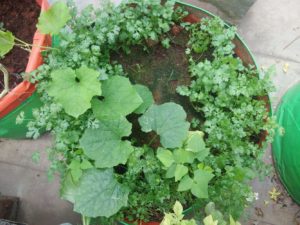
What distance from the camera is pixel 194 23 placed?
1592 mm

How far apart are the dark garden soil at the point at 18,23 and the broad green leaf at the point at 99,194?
2.13 feet

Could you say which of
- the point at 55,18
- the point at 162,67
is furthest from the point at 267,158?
the point at 55,18

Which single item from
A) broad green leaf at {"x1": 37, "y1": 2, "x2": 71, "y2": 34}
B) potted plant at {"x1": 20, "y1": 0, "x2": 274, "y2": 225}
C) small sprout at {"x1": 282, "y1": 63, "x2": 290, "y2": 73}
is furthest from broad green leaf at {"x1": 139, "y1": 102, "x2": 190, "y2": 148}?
small sprout at {"x1": 282, "y1": 63, "x2": 290, "y2": 73}

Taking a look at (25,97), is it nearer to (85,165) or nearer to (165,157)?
(85,165)

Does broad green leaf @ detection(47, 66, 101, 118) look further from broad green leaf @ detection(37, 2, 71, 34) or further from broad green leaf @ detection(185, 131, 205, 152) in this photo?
broad green leaf @ detection(185, 131, 205, 152)

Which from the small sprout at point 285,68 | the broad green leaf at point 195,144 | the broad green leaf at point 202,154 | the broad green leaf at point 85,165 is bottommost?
the small sprout at point 285,68

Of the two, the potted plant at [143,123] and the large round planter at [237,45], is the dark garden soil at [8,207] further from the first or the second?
the large round planter at [237,45]

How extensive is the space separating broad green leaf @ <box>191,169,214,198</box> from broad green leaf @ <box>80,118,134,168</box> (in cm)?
24

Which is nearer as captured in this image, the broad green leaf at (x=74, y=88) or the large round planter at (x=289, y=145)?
the broad green leaf at (x=74, y=88)

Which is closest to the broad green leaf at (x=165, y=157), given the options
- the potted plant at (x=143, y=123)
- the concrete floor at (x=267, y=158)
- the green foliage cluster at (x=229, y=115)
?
the potted plant at (x=143, y=123)

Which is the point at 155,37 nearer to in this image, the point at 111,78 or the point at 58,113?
the point at 111,78

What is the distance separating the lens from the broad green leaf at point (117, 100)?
1387 millimetres

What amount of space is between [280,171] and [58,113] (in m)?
1.15

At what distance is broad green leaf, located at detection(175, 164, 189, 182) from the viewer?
1.34 m
